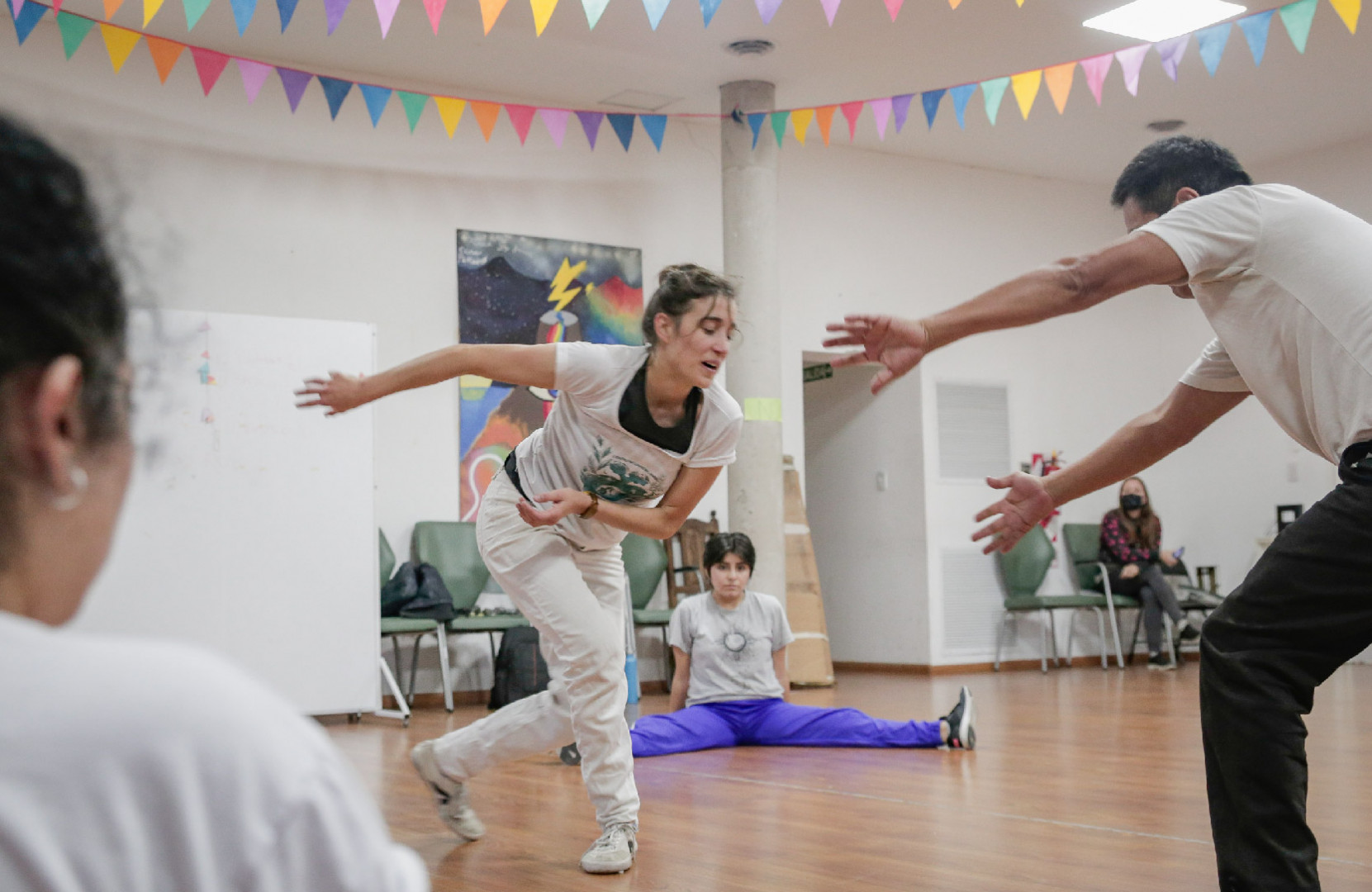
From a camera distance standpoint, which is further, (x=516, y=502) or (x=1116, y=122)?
(x=1116, y=122)

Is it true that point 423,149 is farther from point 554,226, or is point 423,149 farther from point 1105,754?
point 1105,754

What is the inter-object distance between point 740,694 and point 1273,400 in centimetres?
316

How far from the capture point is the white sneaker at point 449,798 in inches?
121

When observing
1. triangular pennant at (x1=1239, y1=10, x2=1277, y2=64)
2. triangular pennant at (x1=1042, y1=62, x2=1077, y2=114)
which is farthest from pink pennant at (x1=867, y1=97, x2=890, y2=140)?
triangular pennant at (x1=1239, y1=10, x2=1277, y2=64)

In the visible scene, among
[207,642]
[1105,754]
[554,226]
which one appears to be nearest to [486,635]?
[207,642]

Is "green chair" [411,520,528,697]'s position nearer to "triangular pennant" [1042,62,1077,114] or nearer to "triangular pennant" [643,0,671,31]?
"triangular pennant" [643,0,671,31]

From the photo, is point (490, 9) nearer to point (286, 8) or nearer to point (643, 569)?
point (286, 8)

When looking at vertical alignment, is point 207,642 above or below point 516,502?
below

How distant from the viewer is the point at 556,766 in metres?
4.55

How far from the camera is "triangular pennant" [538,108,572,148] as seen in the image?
747 centimetres

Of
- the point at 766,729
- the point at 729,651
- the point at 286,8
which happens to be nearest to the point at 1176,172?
the point at 729,651

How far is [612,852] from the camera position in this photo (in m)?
2.72

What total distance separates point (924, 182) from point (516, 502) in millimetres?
7213

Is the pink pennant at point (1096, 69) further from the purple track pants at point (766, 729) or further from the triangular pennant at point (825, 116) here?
the purple track pants at point (766, 729)
